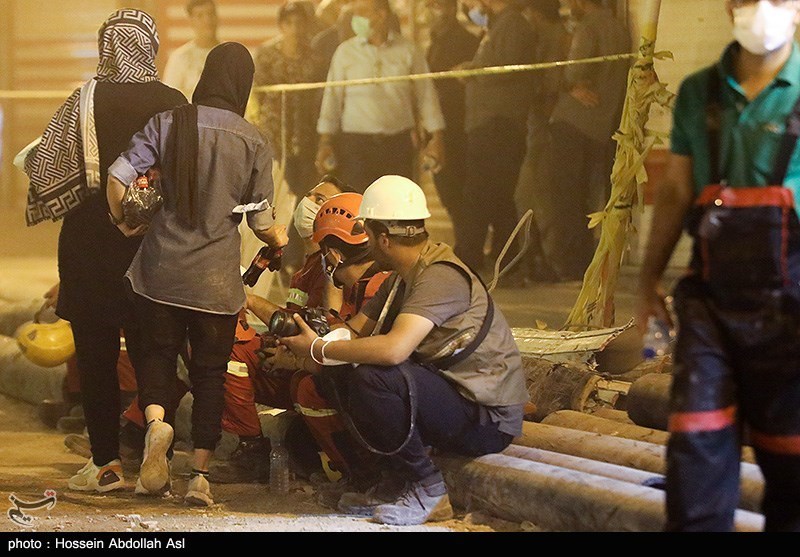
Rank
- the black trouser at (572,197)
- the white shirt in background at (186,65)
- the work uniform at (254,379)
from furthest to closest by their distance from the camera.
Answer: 1. the white shirt in background at (186,65)
2. the black trouser at (572,197)
3. the work uniform at (254,379)

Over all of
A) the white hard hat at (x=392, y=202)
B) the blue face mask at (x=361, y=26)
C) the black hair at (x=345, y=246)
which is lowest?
the black hair at (x=345, y=246)

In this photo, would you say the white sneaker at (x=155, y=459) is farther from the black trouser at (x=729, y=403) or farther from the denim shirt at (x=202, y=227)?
the black trouser at (x=729, y=403)

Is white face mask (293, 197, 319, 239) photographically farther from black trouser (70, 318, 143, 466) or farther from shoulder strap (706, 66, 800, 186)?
shoulder strap (706, 66, 800, 186)

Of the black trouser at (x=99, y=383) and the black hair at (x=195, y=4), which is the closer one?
the black trouser at (x=99, y=383)

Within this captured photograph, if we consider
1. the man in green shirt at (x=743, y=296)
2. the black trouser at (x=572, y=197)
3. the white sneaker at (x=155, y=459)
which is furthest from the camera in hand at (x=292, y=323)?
the black trouser at (x=572, y=197)

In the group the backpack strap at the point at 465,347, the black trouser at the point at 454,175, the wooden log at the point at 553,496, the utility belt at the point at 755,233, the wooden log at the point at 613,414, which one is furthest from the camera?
the black trouser at the point at 454,175

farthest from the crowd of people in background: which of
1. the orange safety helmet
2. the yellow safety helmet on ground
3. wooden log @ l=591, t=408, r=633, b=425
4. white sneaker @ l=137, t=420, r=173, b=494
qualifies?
white sneaker @ l=137, t=420, r=173, b=494

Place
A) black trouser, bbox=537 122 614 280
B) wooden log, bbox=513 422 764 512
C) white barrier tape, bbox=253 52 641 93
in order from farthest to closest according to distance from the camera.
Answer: black trouser, bbox=537 122 614 280
white barrier tape, bbox=253 52 641 93
wooden log, bbox=513 422 764 512

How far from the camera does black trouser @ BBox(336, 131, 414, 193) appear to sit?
30.3ft

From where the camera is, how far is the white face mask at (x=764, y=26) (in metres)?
3.44

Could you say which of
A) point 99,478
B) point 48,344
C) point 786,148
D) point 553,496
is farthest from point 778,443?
point 48,344

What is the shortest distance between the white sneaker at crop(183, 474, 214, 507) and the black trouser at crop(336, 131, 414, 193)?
431cm

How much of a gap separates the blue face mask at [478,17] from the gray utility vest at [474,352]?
4.19m

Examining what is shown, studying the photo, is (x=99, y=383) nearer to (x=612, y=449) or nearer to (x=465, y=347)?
(x=465, y=347)
